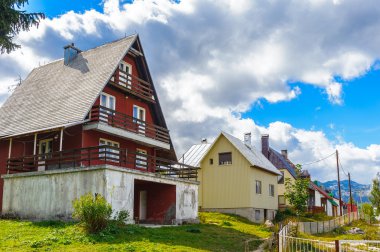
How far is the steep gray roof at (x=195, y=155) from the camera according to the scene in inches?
1707

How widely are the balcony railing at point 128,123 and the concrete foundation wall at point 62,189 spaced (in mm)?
4778

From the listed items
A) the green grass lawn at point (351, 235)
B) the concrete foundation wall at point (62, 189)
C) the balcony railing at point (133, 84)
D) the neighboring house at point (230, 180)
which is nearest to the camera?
the concrete foundation wall at point (62, 189)

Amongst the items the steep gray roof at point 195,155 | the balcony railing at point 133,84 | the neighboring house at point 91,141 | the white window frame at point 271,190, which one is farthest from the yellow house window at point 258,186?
the balcony railing at point 133,84

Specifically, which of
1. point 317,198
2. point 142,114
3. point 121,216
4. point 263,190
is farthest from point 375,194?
point 121,216

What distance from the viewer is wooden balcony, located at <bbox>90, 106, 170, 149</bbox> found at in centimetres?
2731

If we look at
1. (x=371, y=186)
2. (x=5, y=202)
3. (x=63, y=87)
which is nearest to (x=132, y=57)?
(x=63, y=87)

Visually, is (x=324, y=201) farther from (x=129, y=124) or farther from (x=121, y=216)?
(x=121, y=216)

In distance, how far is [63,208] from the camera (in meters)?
23.1

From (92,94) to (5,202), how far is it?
807cm

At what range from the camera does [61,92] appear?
98.1 ft

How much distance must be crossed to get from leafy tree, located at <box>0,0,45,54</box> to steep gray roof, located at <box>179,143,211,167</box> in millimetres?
23567

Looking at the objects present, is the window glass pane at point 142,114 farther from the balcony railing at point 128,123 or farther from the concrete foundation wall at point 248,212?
the concrete foundation wall at point 248,212

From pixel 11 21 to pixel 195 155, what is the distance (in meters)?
26.7

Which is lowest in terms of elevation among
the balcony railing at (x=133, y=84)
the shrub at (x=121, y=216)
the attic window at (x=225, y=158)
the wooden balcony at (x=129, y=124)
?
the shrub at (x=121, y=216)
